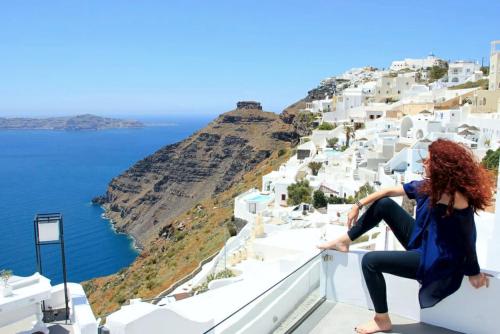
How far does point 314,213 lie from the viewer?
16703 millimetres

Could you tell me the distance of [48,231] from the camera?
557 cm

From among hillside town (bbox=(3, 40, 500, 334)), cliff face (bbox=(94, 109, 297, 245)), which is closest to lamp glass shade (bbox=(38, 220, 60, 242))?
hillside town (bbox=(3, 40, 500, 334))

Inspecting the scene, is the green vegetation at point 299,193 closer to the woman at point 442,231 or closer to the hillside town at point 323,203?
the hillside town at point 323,203

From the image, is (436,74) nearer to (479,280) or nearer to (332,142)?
(332,142)

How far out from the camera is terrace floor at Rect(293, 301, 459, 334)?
2900 mm

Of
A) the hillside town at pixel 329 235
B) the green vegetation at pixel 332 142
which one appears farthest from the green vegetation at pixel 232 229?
the green vegetation at pixel 332 142

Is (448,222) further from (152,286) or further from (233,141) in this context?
(233,141)

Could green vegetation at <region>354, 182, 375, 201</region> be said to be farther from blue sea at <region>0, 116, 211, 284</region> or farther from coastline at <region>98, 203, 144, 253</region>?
coastline at <region>98, 203, 144, 253</region>

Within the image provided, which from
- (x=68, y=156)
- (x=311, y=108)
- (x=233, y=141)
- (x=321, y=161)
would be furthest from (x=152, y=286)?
(x=68, y=156)

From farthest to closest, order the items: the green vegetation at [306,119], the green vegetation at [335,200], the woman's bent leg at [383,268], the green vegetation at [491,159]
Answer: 1. the green vegetation at [306,119]
2. the green vegetation at [335,200]
3. the green vegetation at [491,159]
4. the woman's bent leg at [383,268]

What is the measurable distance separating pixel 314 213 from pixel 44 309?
39.3 feet

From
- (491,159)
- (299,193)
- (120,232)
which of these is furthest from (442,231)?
(120,232)

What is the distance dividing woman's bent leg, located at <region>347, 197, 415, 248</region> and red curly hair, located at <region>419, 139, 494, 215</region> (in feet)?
1.00

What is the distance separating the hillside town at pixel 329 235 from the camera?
2.98 metres
